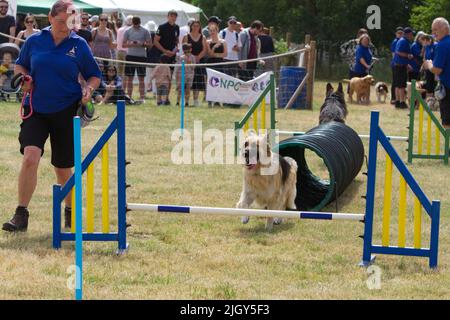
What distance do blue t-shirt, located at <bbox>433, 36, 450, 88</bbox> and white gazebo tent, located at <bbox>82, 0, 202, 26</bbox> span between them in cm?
1393

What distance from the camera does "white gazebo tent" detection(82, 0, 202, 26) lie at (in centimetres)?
2467

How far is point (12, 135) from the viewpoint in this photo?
1390cm

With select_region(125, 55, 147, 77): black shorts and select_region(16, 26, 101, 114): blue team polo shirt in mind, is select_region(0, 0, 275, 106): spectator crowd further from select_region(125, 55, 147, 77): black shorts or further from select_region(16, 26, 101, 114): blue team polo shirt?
select_region(16, 26, 101, 114): blue team polo shirt

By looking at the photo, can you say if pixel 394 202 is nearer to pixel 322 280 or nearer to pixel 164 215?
pixel 164 215

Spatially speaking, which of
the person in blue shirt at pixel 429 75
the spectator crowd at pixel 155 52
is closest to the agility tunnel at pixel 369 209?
the spectator crowd at pixel 155 52

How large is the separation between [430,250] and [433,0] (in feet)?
94.6

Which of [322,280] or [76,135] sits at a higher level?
[76,135]

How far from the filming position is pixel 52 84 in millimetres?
7344

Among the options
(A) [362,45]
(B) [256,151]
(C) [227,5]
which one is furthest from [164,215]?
(C) [227,5]

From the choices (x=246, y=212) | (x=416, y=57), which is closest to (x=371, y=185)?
(x=246, y=212)

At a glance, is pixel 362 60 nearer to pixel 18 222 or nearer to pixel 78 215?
pixel 18 222

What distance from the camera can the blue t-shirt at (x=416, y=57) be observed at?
21.9 meters

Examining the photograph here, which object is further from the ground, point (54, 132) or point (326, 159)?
point (54, 132)

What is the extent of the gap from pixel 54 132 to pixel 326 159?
104 inches
